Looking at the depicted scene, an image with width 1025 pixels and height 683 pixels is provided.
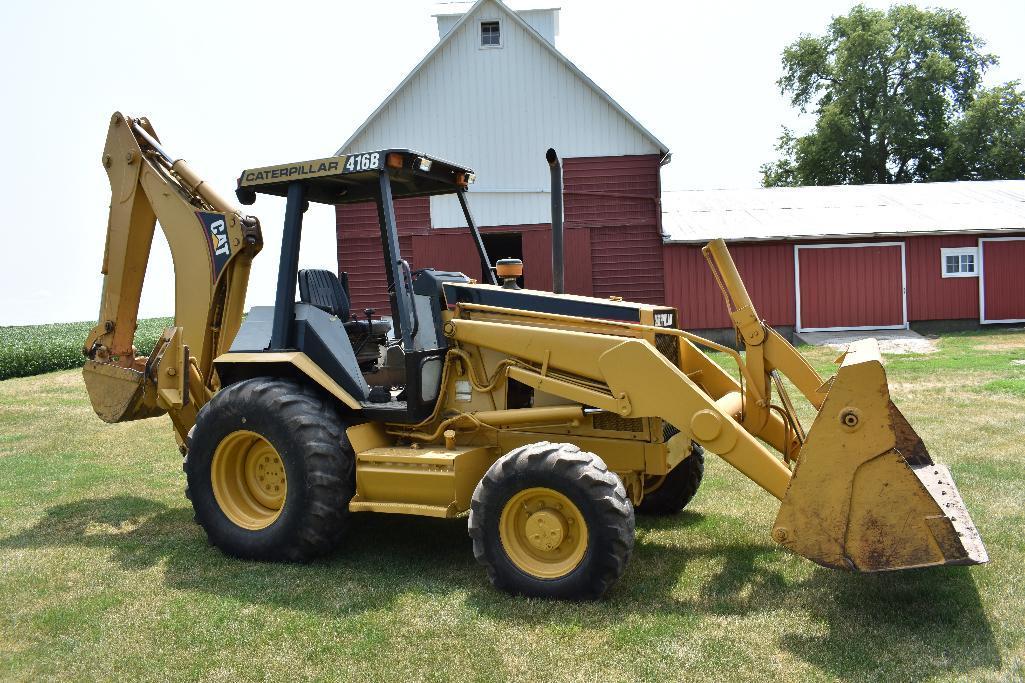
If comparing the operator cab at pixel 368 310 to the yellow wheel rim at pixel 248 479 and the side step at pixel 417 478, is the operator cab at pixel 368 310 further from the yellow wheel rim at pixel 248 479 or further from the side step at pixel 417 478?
the yellow wheel rim at pixel 248 479

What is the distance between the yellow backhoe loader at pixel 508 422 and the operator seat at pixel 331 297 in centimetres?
2

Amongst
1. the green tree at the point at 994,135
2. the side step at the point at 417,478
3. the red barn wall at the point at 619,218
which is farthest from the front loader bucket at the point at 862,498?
the green tree at the point at 994,135

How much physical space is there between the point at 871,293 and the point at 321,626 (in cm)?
2054

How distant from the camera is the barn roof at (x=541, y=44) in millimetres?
19531

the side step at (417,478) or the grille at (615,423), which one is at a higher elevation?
the grille at (615,423)

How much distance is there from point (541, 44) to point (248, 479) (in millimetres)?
15809

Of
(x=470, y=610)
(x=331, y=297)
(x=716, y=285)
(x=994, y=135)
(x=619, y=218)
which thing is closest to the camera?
(x=470, y=610)

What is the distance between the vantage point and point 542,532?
5.12 metres

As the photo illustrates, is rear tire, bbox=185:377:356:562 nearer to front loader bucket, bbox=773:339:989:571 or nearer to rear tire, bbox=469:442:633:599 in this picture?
rear tire, bbox=469:442:633:599

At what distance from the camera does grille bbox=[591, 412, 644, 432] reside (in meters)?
5.67

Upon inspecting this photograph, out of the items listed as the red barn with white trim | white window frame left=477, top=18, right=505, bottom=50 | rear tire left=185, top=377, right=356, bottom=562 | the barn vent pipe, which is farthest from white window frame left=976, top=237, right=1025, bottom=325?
rear tire left=185, top=377, right=356, bottom=562

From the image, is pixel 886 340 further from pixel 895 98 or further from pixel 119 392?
pixel 895 98

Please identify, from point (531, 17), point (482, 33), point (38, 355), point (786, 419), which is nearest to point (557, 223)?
point (786, 419)

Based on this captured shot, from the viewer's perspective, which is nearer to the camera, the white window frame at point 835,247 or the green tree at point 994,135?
the white window frame at point 835,247
